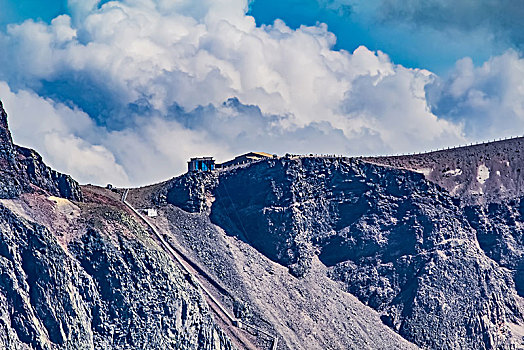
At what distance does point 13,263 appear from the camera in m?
200

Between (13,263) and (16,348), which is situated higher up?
(13,263)

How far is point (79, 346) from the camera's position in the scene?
19938cm

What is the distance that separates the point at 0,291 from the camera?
19750cm

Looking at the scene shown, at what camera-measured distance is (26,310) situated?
197 meters

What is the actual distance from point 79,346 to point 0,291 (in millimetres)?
14565

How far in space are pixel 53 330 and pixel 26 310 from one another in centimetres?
511

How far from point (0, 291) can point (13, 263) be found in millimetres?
4941

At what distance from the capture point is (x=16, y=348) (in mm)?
193500

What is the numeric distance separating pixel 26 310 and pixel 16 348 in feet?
21.3

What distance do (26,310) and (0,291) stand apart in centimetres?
488
